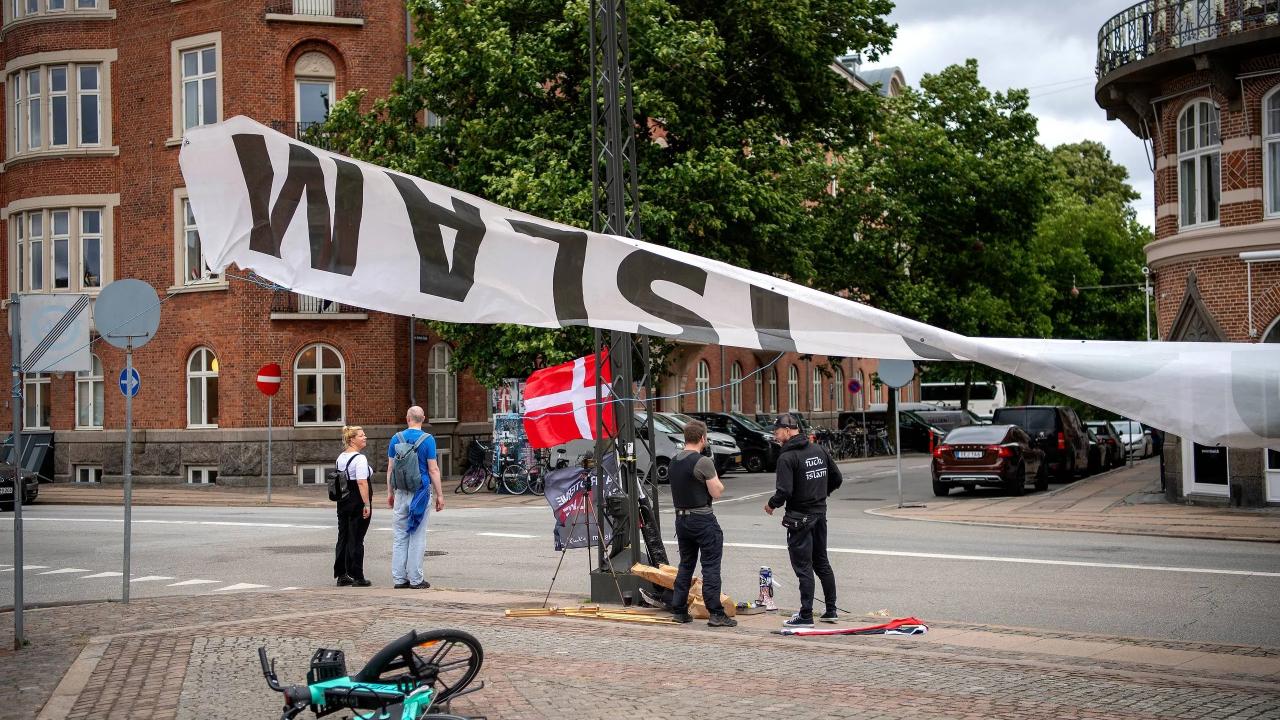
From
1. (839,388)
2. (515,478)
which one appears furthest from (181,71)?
(839,388)

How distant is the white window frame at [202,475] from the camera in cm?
3341

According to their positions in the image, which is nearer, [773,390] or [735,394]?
[735,394]

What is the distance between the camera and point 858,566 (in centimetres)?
1493

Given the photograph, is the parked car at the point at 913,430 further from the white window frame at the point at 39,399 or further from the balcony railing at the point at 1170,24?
the white window frame at the point at 39,399

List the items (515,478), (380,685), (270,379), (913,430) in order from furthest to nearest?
(913,430)
(515,478)
(270,379)
(380,685)

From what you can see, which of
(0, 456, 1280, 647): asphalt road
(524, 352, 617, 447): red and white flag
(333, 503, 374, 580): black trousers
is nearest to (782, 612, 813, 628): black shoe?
(0, 456, 1280, 647): asphalt road

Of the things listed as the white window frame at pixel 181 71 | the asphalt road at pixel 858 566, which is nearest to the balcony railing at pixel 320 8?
the white window frame at pixel 181 71

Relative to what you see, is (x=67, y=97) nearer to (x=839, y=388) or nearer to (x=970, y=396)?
(x=839, y=388)

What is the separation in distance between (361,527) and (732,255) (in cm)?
1545

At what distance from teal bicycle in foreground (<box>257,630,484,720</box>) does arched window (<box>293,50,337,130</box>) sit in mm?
29044

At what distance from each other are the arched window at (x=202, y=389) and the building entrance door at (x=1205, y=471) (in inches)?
926

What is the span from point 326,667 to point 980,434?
21259mm

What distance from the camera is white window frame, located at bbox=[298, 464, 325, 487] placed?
3284 centimetres

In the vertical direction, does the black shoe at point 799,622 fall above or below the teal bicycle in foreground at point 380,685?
below
